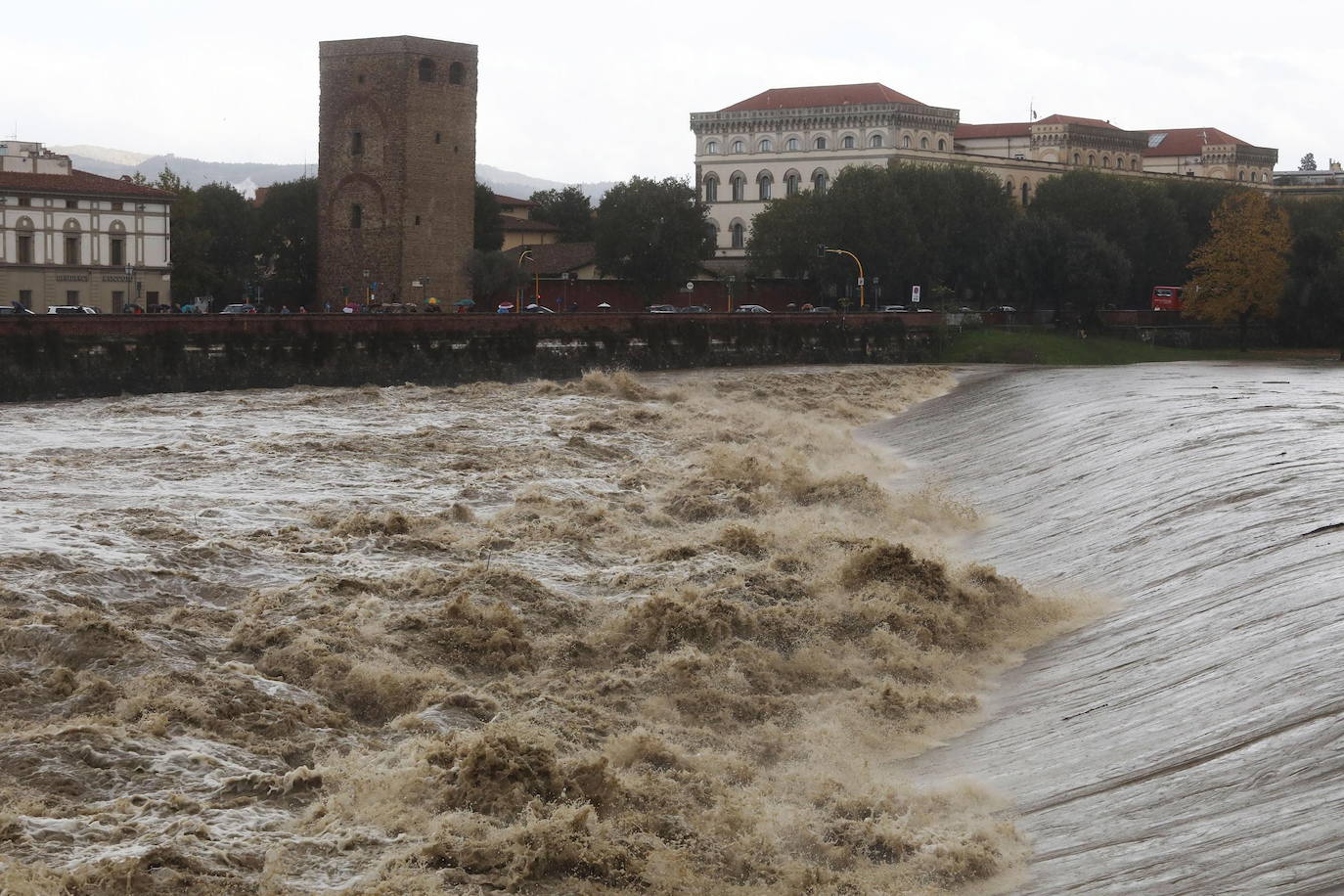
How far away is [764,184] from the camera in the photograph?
381 ft

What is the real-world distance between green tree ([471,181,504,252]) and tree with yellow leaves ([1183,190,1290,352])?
40.2 m

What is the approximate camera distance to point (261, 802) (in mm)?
11703

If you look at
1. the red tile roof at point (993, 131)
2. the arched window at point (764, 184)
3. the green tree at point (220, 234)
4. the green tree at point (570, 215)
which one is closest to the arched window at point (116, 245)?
the green tree at point (220, 234)

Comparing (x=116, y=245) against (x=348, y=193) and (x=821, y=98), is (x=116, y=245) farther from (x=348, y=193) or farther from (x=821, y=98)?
(x=821, y=98)

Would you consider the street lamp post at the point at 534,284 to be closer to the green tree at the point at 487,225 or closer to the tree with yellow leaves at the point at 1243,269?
the green tree at the point at 487,225

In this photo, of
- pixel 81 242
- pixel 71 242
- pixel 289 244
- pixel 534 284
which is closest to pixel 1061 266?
pixel 534 284

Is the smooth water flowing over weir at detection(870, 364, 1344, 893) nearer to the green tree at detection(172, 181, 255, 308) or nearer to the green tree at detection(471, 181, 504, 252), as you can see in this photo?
the green tree at detection(172, 181, 255, 308)

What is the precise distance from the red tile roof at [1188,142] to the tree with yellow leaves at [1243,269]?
5765cm

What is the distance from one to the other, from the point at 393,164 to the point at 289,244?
15.0 metres

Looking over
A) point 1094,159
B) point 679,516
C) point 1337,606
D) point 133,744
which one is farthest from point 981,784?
point 1094,159

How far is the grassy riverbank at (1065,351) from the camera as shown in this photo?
7244 centimetres

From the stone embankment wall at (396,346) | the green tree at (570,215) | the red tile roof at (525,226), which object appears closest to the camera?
the stone embankment wall at (396,346)

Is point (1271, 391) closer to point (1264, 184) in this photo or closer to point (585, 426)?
point (585, 426)

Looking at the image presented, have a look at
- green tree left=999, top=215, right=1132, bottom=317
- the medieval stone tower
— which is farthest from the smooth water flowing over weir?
the medieval stone tower
